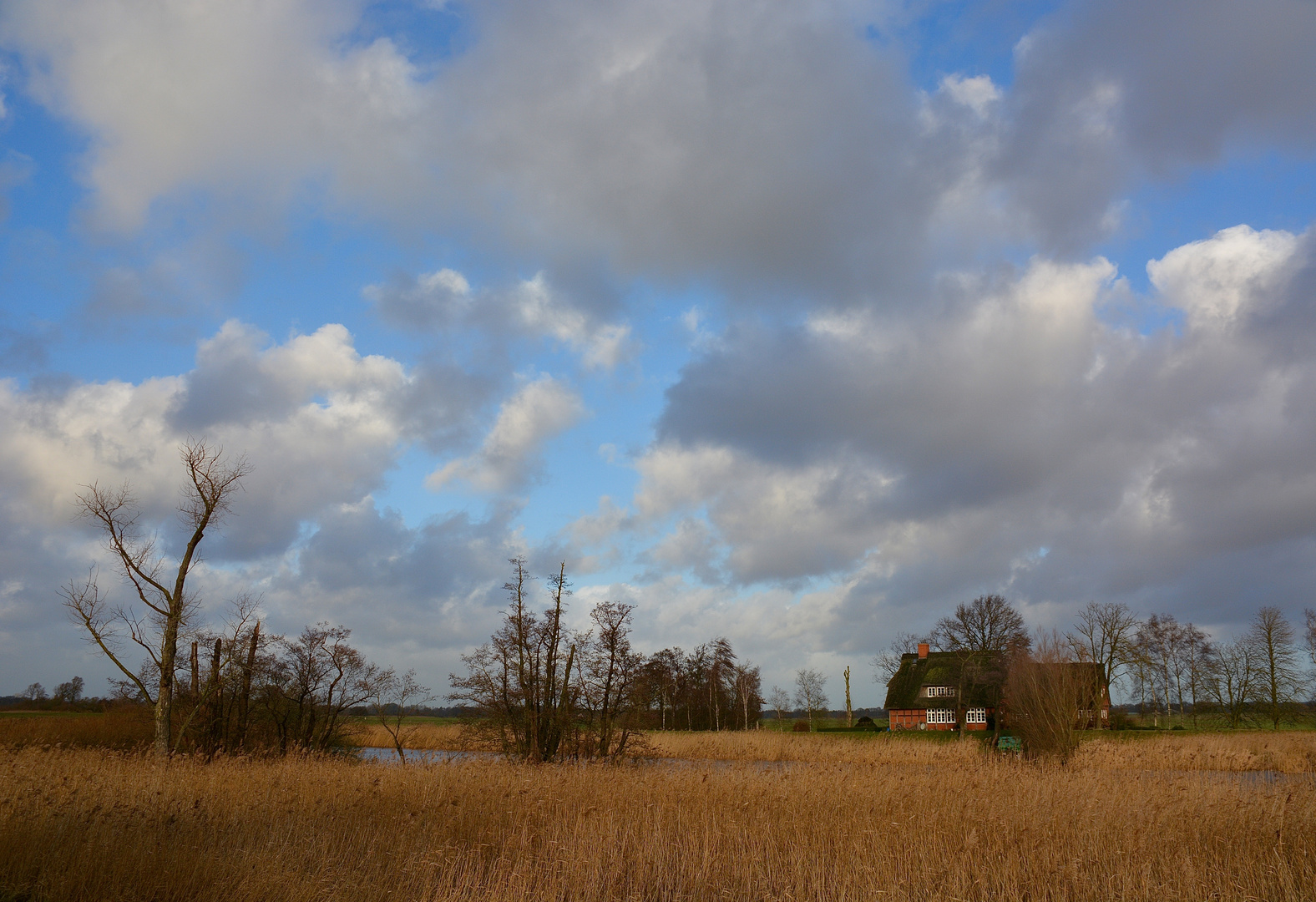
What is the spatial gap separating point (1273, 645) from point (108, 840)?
57.6 meters

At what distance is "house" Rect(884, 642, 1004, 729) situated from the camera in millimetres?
52719

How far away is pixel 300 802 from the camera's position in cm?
1107

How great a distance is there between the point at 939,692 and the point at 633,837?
5565cm

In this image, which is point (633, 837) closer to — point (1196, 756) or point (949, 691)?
point (1196, 756)

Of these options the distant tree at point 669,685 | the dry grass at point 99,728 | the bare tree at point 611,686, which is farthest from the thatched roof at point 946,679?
the dry grass at point 99,728

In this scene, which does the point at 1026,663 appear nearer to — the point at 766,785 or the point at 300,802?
the point at 766,785

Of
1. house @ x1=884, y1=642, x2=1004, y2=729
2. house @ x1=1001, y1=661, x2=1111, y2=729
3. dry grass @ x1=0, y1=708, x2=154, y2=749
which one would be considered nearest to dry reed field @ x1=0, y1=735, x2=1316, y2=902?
house @ x1=1001, y1=661, x2=1111, y2=729

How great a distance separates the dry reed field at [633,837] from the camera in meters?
8.12

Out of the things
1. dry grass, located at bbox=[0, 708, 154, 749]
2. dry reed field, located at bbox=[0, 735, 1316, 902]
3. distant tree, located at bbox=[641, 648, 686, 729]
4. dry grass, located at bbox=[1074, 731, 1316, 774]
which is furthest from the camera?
distant tree, located at bbox=[641, 648, 686, 729]

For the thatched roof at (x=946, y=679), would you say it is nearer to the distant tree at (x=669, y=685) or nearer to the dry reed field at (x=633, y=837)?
the distant tree at (x=669, y=685)

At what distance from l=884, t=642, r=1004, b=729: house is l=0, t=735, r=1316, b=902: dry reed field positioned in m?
41.4

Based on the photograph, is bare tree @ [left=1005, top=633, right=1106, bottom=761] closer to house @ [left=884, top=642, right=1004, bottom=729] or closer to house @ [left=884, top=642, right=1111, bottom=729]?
house @ [left=884, top=642, right=1111, bottom=729]

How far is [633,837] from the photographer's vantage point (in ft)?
32.4

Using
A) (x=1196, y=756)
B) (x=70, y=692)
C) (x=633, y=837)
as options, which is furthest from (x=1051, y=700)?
(x=70, y=692)
